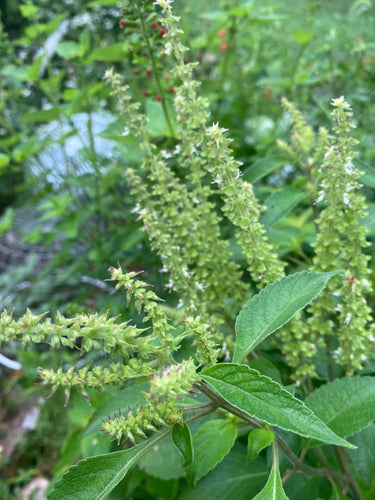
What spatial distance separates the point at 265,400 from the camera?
48cm

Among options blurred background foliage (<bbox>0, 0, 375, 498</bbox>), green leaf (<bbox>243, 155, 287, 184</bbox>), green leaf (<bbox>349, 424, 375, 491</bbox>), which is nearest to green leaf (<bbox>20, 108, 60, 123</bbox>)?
blurred background foliage (<bbox>0, 0, 375, 498</bbox>)

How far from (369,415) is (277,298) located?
223 millimetres

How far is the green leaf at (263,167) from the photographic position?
0.94 metres

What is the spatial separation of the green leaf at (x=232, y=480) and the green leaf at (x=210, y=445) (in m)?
0.20

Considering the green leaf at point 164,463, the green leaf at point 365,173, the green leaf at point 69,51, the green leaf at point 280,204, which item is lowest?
the green leaf at point 164,463

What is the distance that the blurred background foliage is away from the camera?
3.98 feet

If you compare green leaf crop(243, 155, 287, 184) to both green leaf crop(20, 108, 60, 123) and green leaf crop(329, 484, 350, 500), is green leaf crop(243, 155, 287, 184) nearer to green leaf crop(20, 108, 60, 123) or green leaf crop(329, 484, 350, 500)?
green leaf crop(329, 484, 350, 500)

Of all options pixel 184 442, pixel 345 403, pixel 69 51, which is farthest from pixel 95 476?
pixel 69 51

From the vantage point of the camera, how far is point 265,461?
2.91 ft

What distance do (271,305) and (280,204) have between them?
1.08ft

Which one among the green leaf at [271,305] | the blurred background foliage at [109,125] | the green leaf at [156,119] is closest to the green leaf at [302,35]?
the blurred background foliage at [109,125]

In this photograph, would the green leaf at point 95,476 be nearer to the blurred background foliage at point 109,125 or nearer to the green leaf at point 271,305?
the green leaf at point 271,305

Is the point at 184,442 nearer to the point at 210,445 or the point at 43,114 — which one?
the point at 210,445

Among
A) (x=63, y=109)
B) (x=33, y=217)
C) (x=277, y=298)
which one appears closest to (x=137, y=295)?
(x=277, y=298)
